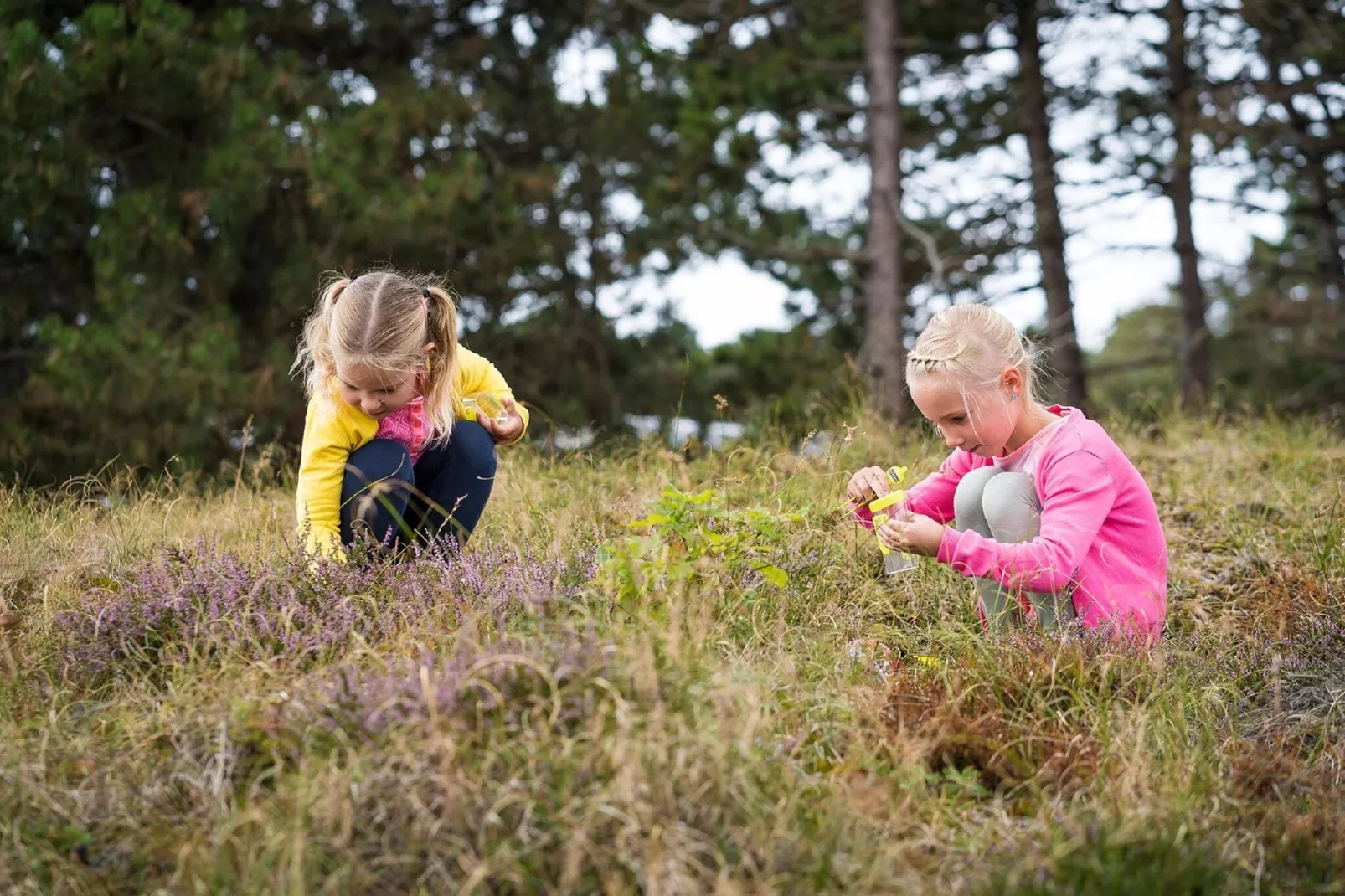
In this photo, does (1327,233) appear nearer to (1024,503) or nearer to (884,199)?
(884,199)

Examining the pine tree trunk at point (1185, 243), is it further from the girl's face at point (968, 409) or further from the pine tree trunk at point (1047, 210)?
the girl's face at point (968, 409)

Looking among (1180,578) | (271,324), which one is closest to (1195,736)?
(1180,578)

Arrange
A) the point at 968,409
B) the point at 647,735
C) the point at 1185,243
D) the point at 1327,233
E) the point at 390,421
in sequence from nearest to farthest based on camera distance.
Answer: the point at 647,735 → the point at 968,409 → the point at 390,421 → the point at 1185,243 → the point at 1327,233

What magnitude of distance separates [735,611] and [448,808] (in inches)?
51.6

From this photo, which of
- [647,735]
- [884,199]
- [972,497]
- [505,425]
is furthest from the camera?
[884,199]

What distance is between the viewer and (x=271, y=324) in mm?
9680

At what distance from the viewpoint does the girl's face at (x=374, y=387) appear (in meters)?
3.50

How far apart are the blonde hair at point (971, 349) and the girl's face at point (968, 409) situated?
0.08ft

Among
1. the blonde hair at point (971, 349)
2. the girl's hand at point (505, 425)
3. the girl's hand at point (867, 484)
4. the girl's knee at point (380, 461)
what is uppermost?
the blonde hair at point (971, 349)

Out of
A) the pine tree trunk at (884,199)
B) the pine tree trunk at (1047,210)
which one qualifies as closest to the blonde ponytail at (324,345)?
the pine tree trunk at (884,199)

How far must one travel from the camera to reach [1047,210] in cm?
1196

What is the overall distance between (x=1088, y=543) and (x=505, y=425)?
1982 millimetres

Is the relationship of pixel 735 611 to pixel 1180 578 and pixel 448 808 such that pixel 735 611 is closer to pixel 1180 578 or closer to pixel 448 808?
pixel 448 808

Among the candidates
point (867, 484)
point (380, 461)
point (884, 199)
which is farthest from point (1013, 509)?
point (884, 199)
